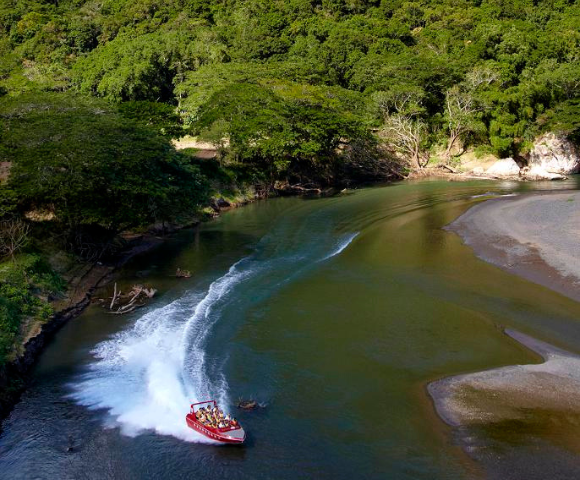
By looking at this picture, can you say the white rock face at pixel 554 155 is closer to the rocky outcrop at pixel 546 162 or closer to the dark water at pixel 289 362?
the rocky outcrop at pixel 546 162

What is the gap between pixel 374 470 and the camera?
697 inches

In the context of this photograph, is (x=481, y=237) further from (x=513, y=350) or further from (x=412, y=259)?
(x=513, y=350)

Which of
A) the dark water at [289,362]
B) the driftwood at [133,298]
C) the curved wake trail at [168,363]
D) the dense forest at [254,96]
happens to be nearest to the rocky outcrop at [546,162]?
the dense forest at [254,96]

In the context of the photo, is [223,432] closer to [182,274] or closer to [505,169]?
[182,274]

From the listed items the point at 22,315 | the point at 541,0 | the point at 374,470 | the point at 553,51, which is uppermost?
the point at 541,0

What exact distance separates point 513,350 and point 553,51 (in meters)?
93.0

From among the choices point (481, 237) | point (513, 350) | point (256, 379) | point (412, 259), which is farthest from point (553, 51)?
point (256, 379)

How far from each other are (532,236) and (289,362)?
90.0 feet

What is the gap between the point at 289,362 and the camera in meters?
25.2

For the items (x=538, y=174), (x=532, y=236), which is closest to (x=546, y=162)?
(x=538, y=174)

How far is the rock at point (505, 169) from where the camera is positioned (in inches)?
3285

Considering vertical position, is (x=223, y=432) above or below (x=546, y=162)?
below

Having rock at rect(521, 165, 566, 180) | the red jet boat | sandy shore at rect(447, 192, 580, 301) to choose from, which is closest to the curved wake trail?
the red jet boat

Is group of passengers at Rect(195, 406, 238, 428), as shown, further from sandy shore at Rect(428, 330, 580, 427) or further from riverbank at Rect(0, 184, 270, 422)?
riverbank at Rect(0, 184, 270, 422)
